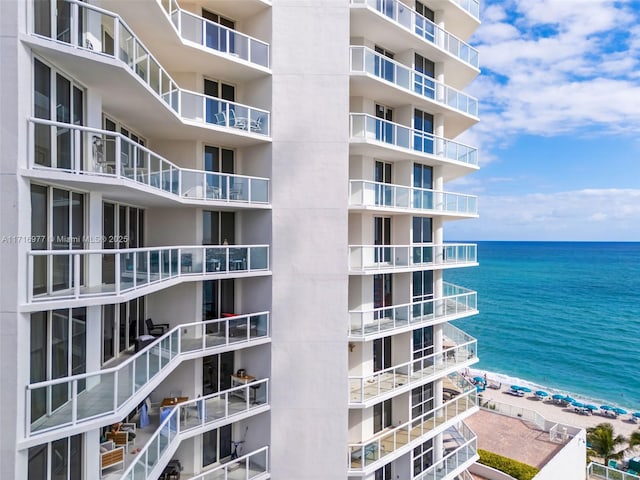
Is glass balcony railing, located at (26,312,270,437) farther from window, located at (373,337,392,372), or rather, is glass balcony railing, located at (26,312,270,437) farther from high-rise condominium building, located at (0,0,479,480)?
window, located at (373,337,392,372)

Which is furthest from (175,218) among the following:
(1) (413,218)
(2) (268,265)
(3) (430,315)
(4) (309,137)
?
(3) (430,315)

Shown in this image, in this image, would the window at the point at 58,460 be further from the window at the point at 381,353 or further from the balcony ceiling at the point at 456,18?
the balcony ceiling at the point at 456,18

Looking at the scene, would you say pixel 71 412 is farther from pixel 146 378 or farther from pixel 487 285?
pixel 487 285

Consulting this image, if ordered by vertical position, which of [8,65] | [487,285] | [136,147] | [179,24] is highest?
[179,24]

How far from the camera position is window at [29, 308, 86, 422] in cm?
704

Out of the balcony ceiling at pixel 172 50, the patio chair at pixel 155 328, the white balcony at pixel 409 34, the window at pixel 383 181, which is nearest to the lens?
the balcony ceiling at pixel 172 50

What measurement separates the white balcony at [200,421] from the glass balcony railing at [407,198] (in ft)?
24.2

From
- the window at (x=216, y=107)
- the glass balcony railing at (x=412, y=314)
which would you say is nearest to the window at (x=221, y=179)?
the window at (x=216, y=107)

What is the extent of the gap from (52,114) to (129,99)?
2.61 meters

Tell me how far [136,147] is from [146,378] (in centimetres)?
553

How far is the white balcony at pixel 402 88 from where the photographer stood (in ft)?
45.6

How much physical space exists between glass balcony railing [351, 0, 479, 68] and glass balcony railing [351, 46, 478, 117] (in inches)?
56.9

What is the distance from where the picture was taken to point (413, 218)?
1705 cm

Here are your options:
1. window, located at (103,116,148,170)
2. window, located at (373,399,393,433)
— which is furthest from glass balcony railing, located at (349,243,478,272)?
window, located at (103,116,148,170)
